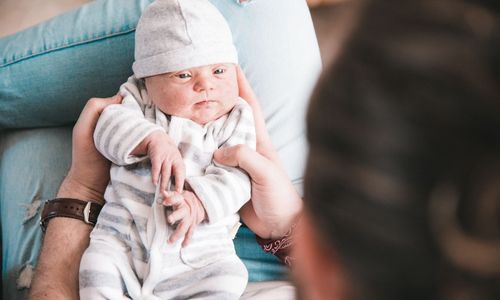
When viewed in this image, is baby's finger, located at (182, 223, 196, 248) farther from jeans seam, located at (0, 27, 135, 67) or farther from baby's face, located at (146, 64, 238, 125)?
jeans seam, located at (0, 27, 135, 67)

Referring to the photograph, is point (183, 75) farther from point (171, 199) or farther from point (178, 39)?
point (171, 199)

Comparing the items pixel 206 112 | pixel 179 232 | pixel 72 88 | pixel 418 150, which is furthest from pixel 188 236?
pixel 418 150

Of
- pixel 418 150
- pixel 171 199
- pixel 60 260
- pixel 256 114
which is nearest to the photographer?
pixel 418 150

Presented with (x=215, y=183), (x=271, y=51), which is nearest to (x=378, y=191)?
(x=215, y=183)

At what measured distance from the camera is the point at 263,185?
0.97 m

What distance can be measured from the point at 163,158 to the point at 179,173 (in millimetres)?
36

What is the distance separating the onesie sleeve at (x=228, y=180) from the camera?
2.95 ft

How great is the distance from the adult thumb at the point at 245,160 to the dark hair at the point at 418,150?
0.62 metres

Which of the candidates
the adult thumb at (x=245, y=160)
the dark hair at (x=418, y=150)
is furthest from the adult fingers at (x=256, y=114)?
the dark hair at (x=418, y=150)

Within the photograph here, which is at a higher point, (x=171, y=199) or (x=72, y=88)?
(x=72, y=88)

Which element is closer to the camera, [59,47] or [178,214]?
[178,214]

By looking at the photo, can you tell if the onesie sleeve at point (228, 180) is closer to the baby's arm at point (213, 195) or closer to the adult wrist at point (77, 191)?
the baby's arm at point (213, 195)

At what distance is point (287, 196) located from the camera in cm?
102

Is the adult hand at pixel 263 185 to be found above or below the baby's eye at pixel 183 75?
below
